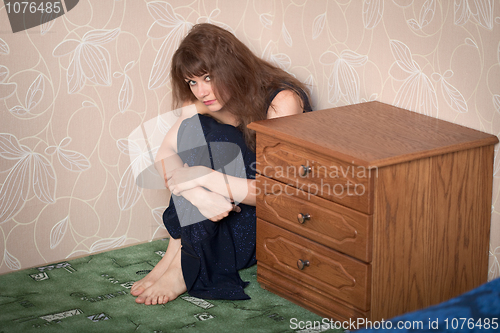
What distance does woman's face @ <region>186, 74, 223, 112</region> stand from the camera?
1.80 meters

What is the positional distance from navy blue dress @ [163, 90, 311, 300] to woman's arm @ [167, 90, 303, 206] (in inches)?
2.3

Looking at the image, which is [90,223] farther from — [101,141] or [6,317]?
[6,317]

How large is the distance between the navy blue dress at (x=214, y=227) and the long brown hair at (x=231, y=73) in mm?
77

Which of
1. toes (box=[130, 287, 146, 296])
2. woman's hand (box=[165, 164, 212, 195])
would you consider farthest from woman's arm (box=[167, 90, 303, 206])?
toes (box=[130, 287, 146, 296])

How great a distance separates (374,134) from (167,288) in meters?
0.83

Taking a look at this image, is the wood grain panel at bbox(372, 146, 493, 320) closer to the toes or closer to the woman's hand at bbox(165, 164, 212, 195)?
the woman's hand at bbox(165, 164, 212, 195)

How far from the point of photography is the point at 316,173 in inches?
58.6

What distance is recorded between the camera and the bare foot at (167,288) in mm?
1728

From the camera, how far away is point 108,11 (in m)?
2.00

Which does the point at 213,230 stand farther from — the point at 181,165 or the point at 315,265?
the point at 315,265

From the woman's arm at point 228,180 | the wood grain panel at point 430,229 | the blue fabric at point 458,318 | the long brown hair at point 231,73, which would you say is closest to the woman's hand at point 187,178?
the woman's arm at point 228,180

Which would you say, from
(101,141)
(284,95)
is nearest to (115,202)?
(101,141)

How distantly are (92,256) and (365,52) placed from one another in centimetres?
129

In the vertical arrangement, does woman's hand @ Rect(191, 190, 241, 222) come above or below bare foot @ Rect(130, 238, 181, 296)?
above
